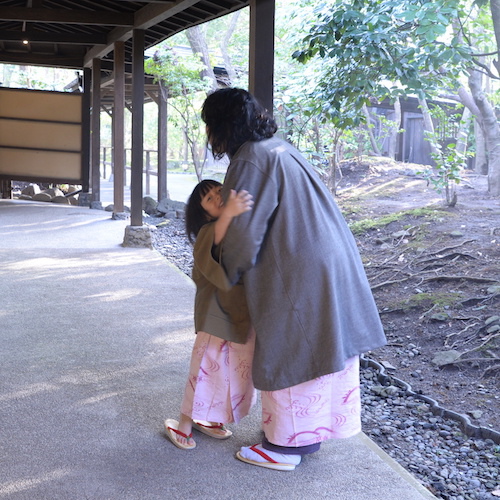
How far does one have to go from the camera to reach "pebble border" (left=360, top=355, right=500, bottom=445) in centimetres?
366

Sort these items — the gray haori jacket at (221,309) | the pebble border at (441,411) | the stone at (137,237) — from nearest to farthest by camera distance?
the gray haori jacket at (221,309) → the pebble border at (441,411) → the stone at (137,237)

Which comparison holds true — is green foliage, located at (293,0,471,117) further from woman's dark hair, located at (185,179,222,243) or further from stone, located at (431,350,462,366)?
woman's dark hair, located at (185,179,222,243)

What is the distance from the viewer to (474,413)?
4027 millimetres

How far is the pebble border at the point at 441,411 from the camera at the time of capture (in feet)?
12.0

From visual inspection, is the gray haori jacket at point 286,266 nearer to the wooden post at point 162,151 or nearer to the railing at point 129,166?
the railing at point 129,166

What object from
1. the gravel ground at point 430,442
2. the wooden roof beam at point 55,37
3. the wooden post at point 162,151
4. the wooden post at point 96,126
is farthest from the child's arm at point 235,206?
the wooden post at point 162,151

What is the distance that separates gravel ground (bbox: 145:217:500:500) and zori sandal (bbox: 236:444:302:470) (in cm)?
73

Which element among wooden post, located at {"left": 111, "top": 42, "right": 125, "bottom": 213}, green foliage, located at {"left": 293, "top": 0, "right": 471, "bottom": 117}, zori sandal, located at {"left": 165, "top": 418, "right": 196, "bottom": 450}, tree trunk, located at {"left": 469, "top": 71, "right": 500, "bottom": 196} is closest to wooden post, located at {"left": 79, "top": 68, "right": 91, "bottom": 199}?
wooden post, located at {"left": 111, "top": 42, "right": 125, "bottom": 213}

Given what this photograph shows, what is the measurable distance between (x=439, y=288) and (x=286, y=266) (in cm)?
448

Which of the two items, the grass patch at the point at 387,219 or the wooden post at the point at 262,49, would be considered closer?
the wooden post at the point at 262,49

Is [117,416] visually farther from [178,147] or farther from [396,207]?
[178,147]

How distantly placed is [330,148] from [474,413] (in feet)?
23.8

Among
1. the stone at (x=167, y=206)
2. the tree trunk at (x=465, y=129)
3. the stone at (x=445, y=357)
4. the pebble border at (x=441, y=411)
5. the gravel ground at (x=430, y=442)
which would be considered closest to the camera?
the gravel ground at (x=430, y=442)

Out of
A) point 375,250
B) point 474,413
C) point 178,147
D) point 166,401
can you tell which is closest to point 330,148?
point 375,250
